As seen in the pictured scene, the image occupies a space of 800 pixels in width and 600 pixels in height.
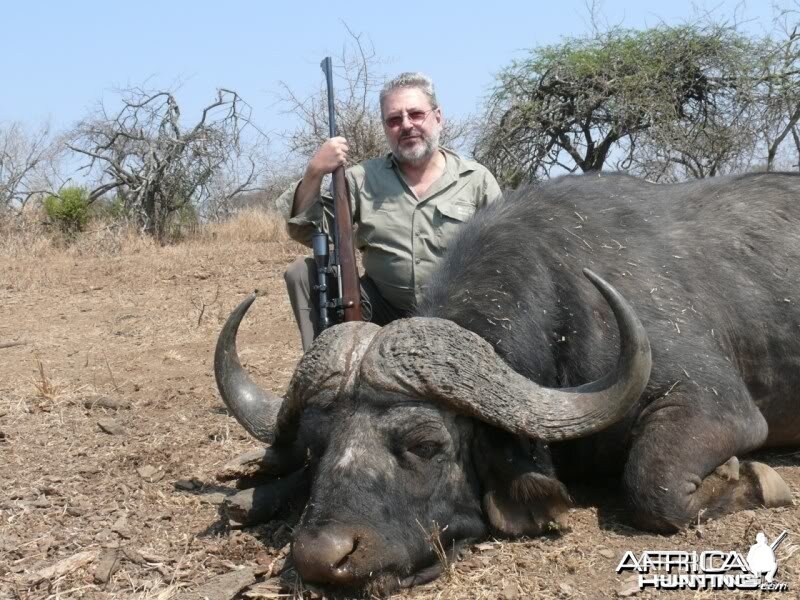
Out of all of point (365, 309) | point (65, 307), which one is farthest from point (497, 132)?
point (365, 309)

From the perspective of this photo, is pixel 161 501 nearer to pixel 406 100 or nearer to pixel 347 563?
pixel 347 563

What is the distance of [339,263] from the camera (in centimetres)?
494

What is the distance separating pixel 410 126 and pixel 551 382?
2140mm

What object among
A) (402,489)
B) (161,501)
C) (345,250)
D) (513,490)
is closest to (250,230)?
(345,250)

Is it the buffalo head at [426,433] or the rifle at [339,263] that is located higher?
the rifle at [339,263]

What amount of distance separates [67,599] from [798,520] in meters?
3.04

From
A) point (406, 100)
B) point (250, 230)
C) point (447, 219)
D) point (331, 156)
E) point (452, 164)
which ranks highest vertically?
point (406, 100)

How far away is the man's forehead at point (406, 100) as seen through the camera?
18.1 ft

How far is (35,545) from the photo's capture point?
3867 mm

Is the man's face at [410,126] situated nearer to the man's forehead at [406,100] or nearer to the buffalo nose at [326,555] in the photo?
the man's forehead at [406,100]

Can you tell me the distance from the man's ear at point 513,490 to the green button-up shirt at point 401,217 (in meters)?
1.68

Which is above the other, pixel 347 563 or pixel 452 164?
pixel 452 164


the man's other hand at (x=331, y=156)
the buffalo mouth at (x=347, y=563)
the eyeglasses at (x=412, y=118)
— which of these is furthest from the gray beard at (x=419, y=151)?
the buffalo mouth at (x=347, y=563)

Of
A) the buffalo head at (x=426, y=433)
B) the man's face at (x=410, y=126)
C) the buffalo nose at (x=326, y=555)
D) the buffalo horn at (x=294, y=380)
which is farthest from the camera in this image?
the man's face at (x=410, y=126)
